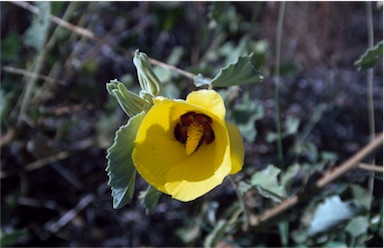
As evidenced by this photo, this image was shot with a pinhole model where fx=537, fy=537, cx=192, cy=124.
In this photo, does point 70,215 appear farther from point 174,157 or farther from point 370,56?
point 370,56

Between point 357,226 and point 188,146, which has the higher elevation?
point 188,146

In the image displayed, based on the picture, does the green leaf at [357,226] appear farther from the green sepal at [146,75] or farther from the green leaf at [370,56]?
the green sepal at [146,75]

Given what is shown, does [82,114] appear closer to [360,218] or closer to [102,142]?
[102,142]

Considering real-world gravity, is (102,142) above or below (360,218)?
above

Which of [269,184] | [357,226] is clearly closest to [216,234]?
[269,184]

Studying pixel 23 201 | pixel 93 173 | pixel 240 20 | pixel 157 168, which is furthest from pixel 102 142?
pixel 157 168

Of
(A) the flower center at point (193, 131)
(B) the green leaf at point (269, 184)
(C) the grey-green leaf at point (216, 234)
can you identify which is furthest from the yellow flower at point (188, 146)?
(C) the grey-green leaf at point (216, 234)
